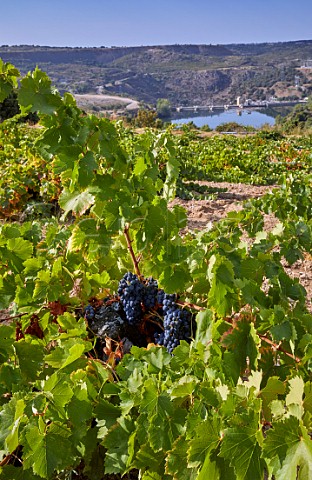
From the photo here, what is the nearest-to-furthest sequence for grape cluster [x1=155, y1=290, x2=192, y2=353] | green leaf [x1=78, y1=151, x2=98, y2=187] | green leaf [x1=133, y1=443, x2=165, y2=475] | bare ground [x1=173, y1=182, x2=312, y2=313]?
green leaf [x1=133, y1=443, x2=165, y2=475] → green leaf [x1=78, y1=151, x2=98, y2=187] → grape cluster [x1=155, y1=290, x2=192, y2=353] → bare ground [x1=173, y1=182, x2=312, y2=313]

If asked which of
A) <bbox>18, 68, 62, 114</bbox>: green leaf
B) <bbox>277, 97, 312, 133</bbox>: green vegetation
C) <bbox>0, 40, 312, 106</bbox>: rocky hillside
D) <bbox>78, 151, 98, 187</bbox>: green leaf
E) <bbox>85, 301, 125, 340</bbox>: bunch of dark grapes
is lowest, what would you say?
<bbox>277, 97, 312, 133</bbox>: green vegetation

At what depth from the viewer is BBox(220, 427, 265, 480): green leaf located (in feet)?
3.42

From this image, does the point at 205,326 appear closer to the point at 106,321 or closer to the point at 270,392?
the point at 270,392

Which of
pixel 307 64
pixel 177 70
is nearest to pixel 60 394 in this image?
pixel 177 70

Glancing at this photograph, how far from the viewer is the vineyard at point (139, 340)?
1135 millimetres

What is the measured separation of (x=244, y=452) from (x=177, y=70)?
14013 cm

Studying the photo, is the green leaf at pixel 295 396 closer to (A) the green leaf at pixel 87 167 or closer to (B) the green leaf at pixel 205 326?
(B) the green leaf at pixel 205 326

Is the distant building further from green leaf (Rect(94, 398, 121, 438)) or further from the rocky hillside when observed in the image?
green leaf (Rect(94, 398, 121, 438))

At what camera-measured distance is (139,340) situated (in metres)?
1.97

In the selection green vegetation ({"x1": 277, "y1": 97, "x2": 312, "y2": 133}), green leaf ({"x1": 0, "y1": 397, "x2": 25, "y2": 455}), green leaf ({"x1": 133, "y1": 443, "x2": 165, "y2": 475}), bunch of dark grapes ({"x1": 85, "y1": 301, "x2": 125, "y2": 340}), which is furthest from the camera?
green vegetation ({"x1": 277, "y1": 97, "x2": 312, "y2": 133})

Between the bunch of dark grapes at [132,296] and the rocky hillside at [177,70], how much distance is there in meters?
96.9

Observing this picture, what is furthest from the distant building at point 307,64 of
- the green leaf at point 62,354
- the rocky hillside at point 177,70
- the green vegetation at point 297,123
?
the green leaf at point 62,354

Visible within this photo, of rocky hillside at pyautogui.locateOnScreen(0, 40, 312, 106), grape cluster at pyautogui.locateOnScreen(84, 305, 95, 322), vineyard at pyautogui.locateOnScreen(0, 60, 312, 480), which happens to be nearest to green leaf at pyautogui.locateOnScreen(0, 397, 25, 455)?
vineyard at pyautogui.locateOnScreen(0, 60, 312, 480)

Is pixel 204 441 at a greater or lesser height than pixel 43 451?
greater
